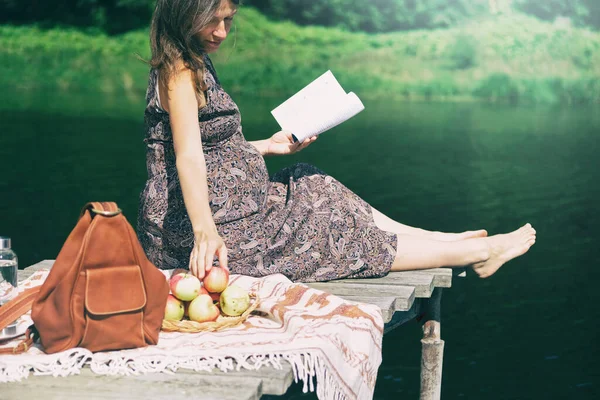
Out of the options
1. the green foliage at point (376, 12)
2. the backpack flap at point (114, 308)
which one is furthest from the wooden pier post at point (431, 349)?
the green foliage at point (376, 12)

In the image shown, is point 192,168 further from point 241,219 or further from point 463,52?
point 463,52

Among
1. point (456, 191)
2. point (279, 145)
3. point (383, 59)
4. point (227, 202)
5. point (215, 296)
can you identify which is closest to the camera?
point (215, 296)

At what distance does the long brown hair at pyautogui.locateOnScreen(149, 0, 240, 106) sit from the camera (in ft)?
10.7

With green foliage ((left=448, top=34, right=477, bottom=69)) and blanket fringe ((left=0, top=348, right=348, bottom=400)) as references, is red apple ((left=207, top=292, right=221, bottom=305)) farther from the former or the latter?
green foliage ((left=448, top=34, right=477, bottom=69))

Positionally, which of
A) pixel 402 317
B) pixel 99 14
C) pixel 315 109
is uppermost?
pixel 99 14

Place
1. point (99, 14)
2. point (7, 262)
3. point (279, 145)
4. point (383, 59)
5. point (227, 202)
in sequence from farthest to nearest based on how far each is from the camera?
point (99, 14) < point (383, 59) < point (279, 145) < point (227, 202) < point (7, 262)

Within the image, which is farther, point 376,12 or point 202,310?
point 376,12

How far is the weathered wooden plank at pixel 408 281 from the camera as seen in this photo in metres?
3.62

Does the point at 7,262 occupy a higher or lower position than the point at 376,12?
lower

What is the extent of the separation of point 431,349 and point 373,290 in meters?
1.15

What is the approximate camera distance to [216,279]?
3.06 meters

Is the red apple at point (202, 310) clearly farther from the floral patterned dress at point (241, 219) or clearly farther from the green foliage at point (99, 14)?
the green foliage at point (99, 14)

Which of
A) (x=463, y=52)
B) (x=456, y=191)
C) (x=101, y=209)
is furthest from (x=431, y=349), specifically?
(x=463, y=52)

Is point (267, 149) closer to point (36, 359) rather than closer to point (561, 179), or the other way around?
point (36, 359)
